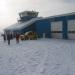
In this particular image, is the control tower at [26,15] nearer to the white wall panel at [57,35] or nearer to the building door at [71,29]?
the white wall panel at [57,35]

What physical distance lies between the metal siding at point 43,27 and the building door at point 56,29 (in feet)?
4.51

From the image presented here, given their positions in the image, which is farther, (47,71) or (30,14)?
(30,14)

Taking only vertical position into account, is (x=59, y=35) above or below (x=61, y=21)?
below

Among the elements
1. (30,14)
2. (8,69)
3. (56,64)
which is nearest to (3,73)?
(8,69)

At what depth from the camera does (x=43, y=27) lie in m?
38.5

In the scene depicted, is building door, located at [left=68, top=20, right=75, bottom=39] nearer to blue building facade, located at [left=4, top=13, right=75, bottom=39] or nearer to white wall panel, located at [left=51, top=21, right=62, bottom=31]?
blue building facade, located at [left=4, top=13, right=75, bottom=39]

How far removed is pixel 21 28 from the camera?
39.5m

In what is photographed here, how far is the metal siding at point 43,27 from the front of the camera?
37.7m

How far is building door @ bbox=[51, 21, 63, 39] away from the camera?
34.8m

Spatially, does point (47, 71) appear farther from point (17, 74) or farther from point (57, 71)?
point (17, 74)

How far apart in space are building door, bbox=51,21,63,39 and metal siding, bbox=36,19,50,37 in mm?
1375

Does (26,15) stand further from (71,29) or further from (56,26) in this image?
(71,29)

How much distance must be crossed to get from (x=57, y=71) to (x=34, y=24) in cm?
3044

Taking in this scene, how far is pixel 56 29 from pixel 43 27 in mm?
3764
